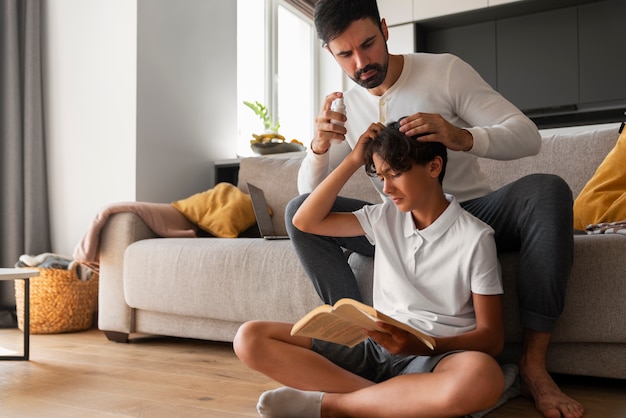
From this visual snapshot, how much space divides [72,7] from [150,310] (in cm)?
172

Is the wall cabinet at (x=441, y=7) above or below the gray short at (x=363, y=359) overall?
above

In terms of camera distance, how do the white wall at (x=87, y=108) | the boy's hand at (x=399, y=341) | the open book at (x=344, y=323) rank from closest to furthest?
the open book at (x=344, y=323) < the boy's hand at (x=399, y=341) < the white wall at (x=87, y=108)

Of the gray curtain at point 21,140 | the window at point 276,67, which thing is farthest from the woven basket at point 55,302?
the window at point 276,67

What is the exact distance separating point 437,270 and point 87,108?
2366 mm

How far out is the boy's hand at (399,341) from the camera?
1170 millimetres

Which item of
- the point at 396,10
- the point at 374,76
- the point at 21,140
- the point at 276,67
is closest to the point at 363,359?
the point at 374,76

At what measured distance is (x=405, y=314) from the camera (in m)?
1.35

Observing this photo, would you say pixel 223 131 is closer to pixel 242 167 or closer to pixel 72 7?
pixel 242 167

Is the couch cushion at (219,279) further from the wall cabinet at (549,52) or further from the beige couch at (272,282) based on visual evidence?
the wall cabinet at (549,52)

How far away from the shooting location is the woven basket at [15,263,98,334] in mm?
2762

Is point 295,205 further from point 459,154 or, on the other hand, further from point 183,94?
point 183,94

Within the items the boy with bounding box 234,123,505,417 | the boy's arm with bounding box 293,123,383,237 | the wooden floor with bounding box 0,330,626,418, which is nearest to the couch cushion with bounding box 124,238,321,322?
the wooden floor with bounding box 0,330,626,418

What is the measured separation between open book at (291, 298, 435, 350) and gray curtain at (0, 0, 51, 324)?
7.72 feet

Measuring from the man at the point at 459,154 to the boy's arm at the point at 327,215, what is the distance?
0.08m
